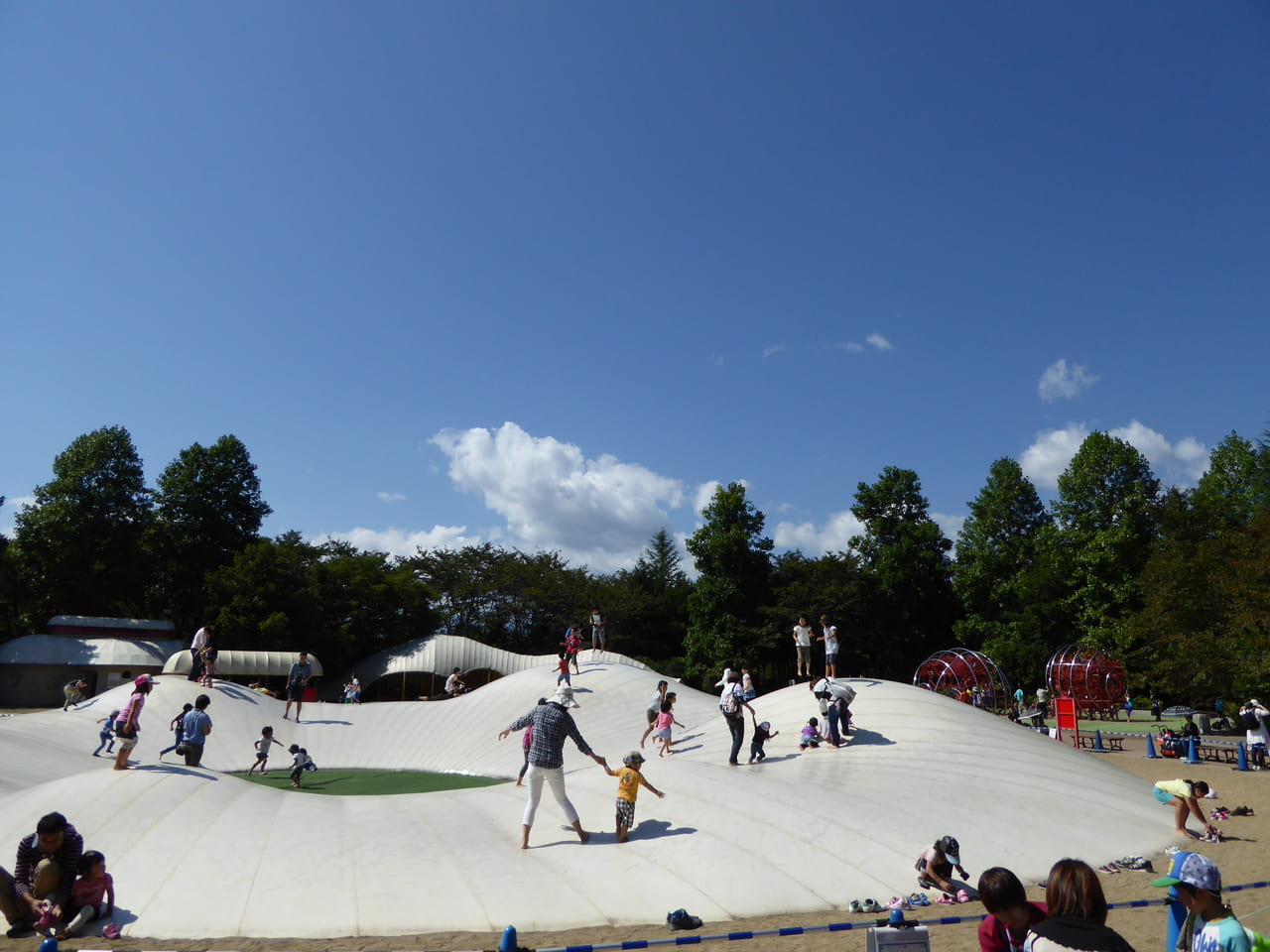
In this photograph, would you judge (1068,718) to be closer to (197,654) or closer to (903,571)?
(903,571)

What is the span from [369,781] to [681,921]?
50.6ft

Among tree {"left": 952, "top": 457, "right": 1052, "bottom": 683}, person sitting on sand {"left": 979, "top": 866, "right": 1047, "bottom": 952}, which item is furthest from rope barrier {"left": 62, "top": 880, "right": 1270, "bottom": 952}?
tree {"left": 952, "top": 457, "right": 1052, "bottom": 683}

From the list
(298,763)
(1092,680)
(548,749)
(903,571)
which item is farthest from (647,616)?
(548,749)

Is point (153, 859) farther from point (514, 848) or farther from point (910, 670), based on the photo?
point (910, 670)

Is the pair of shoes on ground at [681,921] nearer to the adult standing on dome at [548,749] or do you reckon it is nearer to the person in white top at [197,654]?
the adult standing on dome at [548,749]

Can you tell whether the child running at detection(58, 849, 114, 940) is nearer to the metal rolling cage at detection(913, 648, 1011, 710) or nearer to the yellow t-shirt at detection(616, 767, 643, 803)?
the yellow t-shirt at detection(616, 767, 643, 803)

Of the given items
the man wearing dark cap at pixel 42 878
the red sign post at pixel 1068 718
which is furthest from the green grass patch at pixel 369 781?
the red sign post at pixel 1068 718

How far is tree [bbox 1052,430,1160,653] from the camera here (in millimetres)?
Result: 41750

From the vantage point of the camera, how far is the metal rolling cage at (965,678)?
33.3 metres

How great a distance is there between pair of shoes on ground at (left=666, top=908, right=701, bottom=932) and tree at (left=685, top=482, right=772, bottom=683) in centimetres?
3682

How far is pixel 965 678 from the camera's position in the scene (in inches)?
1411

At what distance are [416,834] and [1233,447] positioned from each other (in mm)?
53396

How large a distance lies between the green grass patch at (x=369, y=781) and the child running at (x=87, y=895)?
10.9 m

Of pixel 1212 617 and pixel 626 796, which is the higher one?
pixel 1212 617
